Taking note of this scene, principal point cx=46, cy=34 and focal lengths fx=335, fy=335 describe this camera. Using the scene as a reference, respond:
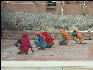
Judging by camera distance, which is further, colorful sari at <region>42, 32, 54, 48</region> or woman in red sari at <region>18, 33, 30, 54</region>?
colorful sari at <region>42, 32, 54, 48</region>

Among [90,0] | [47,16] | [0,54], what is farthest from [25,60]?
[90,0]

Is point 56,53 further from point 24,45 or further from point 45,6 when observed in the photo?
point 45,6

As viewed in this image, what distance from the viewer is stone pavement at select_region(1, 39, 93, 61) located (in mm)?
9826

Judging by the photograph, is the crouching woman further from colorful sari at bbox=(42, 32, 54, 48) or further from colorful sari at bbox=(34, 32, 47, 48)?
colorful sari at bbox=(42, 32, 54, 48)

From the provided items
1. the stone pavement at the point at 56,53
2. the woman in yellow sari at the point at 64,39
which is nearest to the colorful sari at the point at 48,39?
the stone pavement at the point at 56,53

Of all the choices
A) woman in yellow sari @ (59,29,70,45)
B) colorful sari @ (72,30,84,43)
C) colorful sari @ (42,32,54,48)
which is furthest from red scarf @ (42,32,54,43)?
colorful sari @ (72,30,84,43)

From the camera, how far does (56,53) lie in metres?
10.6

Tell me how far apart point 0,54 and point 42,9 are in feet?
7.95

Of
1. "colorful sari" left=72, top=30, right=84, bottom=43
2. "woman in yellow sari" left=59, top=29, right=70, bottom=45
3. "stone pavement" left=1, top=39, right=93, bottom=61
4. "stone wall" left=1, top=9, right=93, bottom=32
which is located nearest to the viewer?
"stone pavement" left=1, top=39, right=93, bottom=61

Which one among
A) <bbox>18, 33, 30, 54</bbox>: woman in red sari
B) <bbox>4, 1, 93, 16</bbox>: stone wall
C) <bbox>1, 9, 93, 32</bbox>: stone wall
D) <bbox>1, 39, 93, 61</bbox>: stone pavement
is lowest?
<bbox>1, 39, 93, 61</bbox>: stone pavement

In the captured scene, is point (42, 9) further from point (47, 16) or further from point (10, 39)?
point (10, 39)

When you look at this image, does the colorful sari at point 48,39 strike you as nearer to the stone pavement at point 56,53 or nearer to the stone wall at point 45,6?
the stone pavement at point 56,53

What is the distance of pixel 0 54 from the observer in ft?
34.5

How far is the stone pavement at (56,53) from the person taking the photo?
983 cm
